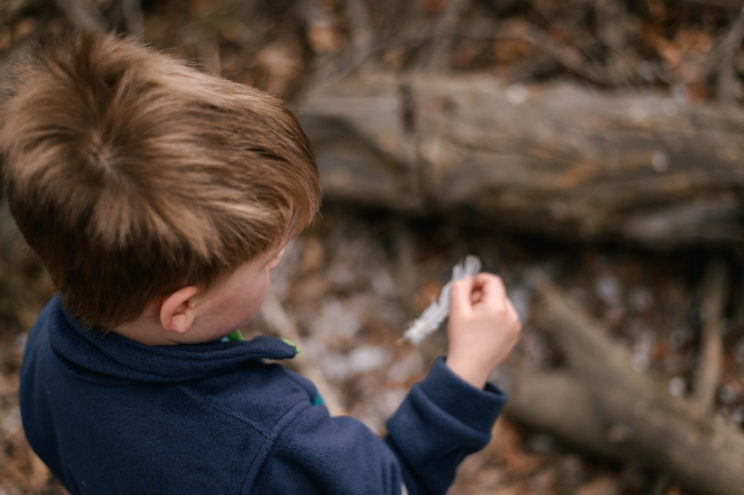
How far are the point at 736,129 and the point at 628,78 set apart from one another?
86 cm

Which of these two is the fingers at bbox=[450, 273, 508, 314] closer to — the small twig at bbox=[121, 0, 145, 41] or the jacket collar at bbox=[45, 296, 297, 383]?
the jacket collar at bbox=[45, 296, 297, 383]

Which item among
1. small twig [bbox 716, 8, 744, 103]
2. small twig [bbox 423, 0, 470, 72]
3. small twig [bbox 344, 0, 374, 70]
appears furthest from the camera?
small twig [bbox 344, 0, 374, 70]

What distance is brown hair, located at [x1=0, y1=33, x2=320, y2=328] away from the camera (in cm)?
78

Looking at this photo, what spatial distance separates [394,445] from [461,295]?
1.38 feet

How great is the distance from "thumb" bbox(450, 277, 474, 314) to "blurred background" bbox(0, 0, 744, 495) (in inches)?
36.5

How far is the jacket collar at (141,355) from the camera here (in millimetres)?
946

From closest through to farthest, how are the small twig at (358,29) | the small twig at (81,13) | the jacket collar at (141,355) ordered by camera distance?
the jacket collar at (141,355) → the small twig at (81,13) → the small twig at (358,29)

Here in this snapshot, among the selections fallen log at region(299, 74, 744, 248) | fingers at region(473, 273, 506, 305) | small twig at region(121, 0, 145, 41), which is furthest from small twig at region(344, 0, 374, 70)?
fingers at region(473, 273, 506, 305)

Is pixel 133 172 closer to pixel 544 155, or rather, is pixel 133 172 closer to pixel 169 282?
pixel 169 282

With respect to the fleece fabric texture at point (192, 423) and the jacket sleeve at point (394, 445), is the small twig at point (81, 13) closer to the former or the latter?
the fleece fabric texture at point (192, 423)

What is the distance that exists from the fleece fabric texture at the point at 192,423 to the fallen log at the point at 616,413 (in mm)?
1391

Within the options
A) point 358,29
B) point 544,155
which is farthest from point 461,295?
point 358,29

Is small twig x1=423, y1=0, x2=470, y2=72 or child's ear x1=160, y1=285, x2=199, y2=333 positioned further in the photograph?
small twig x1=423, y1=0, x2=470, y2=72

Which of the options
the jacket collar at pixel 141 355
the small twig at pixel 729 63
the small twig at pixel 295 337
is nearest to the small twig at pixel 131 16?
the small twig at pixel 295 337
